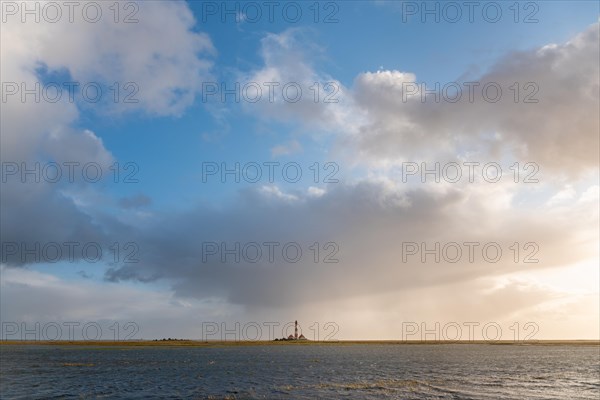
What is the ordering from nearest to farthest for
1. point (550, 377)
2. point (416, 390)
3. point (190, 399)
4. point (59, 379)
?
point (190, 399), point (416, 390), point (59, 379), point (550, 377)

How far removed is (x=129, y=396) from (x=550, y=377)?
2947 inches

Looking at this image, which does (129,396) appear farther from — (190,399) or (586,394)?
(586,394)

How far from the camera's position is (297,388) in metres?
67.1

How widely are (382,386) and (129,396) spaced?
35.1m

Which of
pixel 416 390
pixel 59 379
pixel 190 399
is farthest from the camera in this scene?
pixel 59 379

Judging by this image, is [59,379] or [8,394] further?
[59,379]

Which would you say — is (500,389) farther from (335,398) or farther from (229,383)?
(229,383)

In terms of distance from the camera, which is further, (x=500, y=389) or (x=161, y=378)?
(x=161, y=378)

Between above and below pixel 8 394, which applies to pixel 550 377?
below

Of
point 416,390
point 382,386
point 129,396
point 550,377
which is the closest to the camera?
point 129,396

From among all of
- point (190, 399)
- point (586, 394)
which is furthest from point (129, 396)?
point (586, 394)

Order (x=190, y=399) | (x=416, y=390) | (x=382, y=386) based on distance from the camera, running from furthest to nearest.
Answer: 1. (x=382, y=386)
2. (x=416, y=390)
3. (x=190, y=399)

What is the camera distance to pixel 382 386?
69.6 meters

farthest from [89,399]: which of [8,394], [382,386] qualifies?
[382,386]
